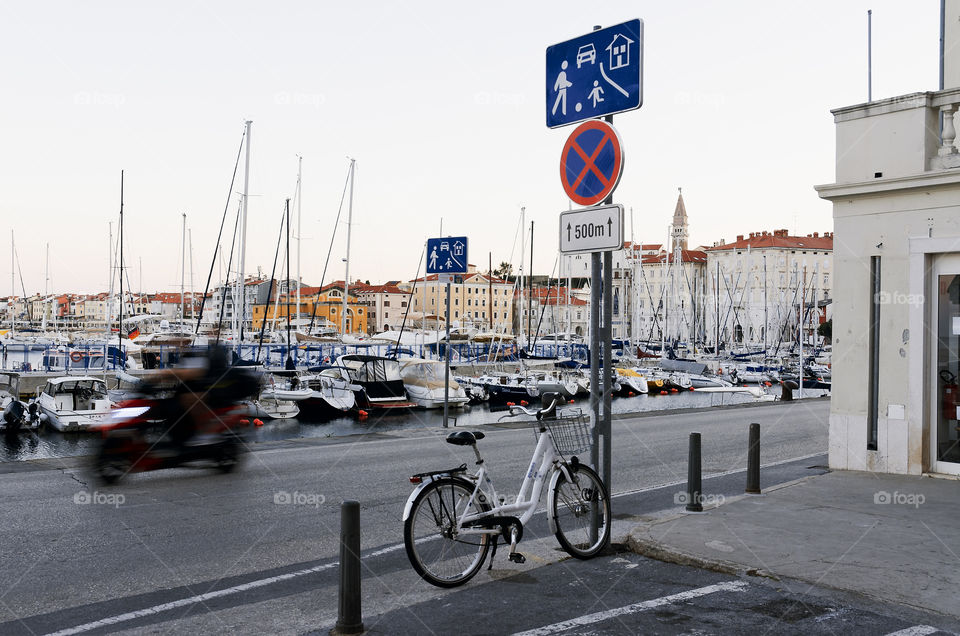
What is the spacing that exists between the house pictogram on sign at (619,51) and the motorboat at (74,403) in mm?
25780

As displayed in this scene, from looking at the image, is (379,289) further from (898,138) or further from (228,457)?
(898,138)

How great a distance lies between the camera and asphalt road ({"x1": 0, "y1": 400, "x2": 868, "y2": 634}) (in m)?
5.42

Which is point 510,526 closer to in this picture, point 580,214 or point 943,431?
point 580,214

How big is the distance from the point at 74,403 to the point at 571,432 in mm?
27402

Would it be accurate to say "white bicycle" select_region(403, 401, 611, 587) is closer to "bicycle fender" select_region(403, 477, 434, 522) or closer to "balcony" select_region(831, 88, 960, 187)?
"bicycle fender" select_region(403, 477, 434, 522)

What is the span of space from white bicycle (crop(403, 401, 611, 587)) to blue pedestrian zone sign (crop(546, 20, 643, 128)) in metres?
2.38

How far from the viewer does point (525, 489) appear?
243 inches

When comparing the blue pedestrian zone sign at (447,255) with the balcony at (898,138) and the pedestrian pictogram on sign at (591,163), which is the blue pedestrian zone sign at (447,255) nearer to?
the balcony at (898,138)

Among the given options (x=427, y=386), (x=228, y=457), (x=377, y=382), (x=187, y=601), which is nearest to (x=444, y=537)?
(x=187, y=601)

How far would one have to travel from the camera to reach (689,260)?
168625 mm

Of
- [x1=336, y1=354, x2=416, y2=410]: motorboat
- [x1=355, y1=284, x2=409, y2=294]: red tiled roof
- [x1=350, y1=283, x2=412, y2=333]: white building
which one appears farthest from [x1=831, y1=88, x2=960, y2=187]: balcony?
[x1=355, y1=284, x2=409, y2=294]: red tiled roof

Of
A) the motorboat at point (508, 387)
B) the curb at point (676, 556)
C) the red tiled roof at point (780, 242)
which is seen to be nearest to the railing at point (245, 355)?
the motorboat at point (508, 387)

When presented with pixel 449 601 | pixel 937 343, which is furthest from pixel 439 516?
pixel 937 343

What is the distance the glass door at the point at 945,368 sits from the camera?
995 centimetres
